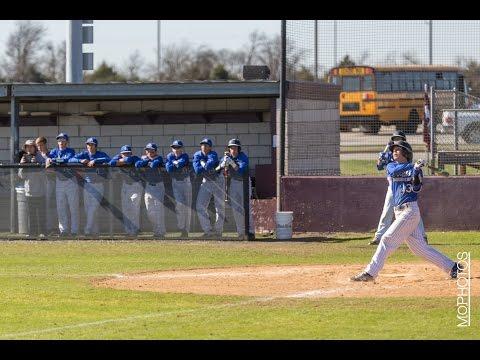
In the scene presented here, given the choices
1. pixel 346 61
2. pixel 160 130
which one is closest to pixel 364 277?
pixel 346 61

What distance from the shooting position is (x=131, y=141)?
26469mm

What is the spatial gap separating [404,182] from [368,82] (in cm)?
1089

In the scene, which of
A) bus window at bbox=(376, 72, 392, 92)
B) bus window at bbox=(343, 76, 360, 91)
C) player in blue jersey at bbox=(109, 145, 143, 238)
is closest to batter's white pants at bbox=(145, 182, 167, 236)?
player in blue jersey at bbox=(109, 145, 143, 238)

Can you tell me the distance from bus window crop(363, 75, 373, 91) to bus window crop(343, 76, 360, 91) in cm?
16

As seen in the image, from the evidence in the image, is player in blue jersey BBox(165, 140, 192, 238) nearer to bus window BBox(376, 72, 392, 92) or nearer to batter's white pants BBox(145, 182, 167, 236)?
batter's white pants BBox(145, 182, 167, 236)

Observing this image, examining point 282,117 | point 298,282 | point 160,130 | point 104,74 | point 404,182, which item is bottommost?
point 298,282

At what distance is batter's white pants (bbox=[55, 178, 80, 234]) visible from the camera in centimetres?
2209

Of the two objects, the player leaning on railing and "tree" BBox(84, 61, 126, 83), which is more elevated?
"tree" BBox(84, 61, 126, 83)

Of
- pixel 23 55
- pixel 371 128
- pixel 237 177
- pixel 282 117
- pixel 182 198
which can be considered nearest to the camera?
pixel 237 177

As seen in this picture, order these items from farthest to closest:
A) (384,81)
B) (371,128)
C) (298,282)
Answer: (384,81)
(371,128)
(298,282)

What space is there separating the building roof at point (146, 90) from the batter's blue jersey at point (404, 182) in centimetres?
899

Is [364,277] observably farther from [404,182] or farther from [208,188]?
[208,188]

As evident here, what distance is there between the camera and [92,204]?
22000 millimetres
